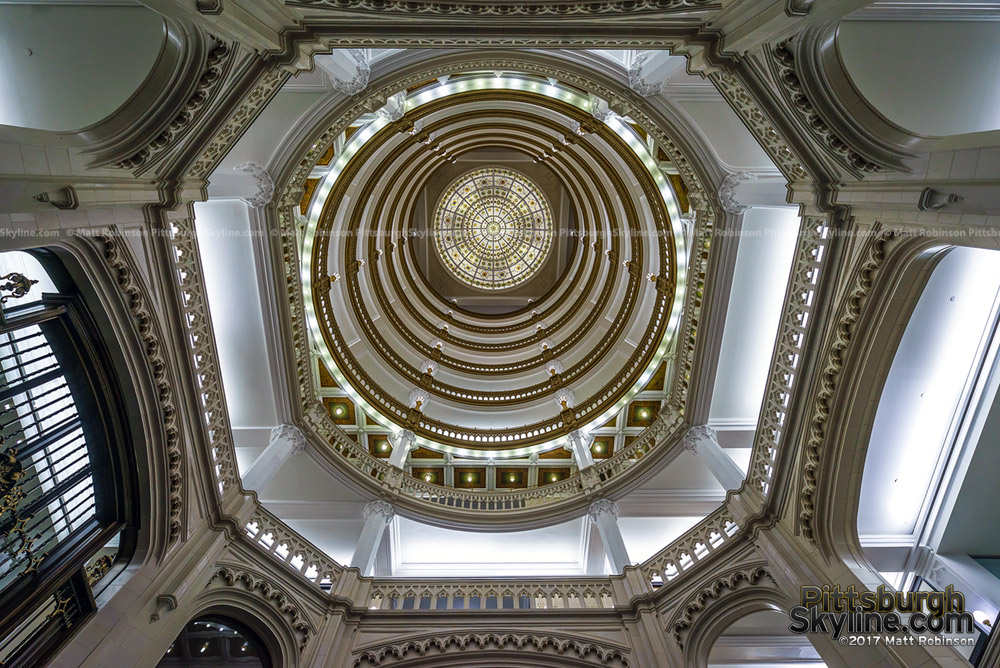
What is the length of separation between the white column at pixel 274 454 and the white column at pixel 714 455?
11.3 metres

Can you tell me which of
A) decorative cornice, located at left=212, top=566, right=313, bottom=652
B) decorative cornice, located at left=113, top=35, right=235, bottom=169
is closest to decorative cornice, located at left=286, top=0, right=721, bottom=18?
decorative cornice, located at left=113, top=35, right=235, bottom=169

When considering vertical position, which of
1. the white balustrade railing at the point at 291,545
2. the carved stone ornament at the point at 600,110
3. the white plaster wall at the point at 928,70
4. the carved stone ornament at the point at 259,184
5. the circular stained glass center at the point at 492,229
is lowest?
the white balustrade railing at the point at 291,545

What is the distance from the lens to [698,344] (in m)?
12.8

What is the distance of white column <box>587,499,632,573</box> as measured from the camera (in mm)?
11117

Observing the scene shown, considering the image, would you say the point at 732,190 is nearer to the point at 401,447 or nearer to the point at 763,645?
the point at 763,645

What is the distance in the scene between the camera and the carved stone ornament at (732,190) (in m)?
10.0

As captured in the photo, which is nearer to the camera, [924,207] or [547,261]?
[924,207]

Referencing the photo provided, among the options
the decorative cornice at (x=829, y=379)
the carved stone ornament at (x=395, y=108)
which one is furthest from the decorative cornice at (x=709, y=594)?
the carved stone ornament at (x=395, y=108)

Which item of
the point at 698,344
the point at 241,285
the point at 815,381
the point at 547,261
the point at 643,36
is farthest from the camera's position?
the point at 547,261

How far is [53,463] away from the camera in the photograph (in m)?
6.54

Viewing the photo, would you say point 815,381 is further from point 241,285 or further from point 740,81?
point 241,285

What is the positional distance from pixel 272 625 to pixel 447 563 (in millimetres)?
7391

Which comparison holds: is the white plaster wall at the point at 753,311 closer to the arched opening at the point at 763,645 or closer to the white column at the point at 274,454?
the arched opening at the point at 763,645

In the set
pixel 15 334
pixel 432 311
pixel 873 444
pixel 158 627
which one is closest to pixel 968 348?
pixel 873 444
